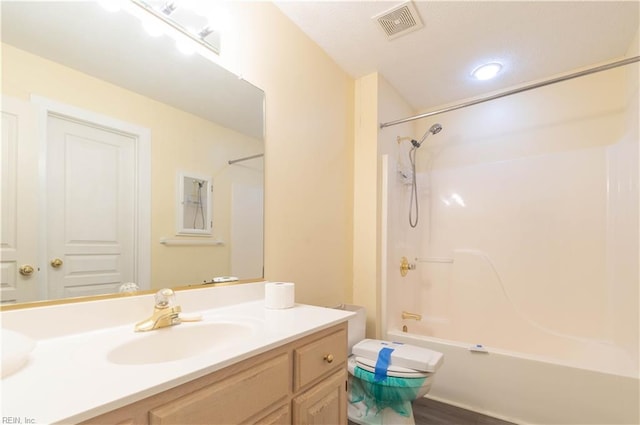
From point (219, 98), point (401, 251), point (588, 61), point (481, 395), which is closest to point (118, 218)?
point (219, 98)

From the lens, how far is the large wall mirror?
2.60 feet

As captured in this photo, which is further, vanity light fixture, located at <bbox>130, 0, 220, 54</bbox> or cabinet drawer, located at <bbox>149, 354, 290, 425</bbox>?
vanity light fixture, located at <bbox>130, 0, 220, 54</bbox>

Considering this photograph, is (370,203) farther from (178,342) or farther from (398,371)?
(178,342)

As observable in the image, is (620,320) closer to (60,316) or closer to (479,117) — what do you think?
(479,117)

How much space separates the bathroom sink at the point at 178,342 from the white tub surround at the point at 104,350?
24mm

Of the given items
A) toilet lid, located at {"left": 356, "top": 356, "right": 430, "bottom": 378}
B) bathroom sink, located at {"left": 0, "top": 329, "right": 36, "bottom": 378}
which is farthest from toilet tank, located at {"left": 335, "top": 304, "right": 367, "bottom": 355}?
bathroom sink, located at {"left": 0, "top": 329, "right": 36, "bottom": 378}

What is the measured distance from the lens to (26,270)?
2.60 feet

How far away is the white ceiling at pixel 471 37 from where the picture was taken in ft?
5.16

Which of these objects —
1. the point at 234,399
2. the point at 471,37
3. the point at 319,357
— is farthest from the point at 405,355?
the point at 471,37

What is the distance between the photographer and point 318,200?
72.4 inches

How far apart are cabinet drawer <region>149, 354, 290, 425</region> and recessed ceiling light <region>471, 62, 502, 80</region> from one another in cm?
231

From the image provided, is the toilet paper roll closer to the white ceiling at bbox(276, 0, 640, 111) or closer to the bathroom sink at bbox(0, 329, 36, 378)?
the bathroom sink at bbox(0, 329, 36, 378)

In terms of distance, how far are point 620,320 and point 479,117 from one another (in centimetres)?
174

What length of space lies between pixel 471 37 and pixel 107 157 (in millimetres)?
2016
